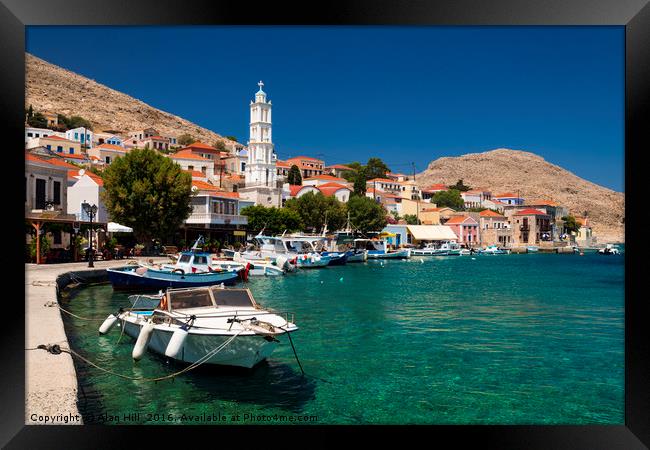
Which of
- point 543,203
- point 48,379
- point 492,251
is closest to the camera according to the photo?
point 48,379

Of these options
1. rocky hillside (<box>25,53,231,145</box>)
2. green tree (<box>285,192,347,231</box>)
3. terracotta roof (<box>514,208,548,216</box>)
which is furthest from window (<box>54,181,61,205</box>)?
terracotta roof (<box>514,208,548,216</box>)

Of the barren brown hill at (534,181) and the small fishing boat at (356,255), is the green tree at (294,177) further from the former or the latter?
the barren brown hill at (534,181)

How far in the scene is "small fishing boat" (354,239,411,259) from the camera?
49044 mm

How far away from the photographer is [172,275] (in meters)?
18.2

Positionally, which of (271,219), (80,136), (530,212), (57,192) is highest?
(80,136)

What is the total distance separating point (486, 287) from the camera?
25109 millimetres

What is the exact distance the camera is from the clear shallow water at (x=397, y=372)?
6.93 metres

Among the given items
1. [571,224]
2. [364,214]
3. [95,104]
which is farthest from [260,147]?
[95,104]

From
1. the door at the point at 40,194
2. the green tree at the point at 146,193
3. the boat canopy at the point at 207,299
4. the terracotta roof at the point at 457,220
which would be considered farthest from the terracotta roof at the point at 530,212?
the boat canopy at the point at 207,299

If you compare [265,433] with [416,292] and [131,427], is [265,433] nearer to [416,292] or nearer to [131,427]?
[131,427]

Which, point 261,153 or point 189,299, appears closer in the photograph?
point 189,299

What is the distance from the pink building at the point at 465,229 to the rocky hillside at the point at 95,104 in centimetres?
4180

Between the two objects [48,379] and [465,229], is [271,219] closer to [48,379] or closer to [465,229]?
[465,229]

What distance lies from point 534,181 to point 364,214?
39.5 m
